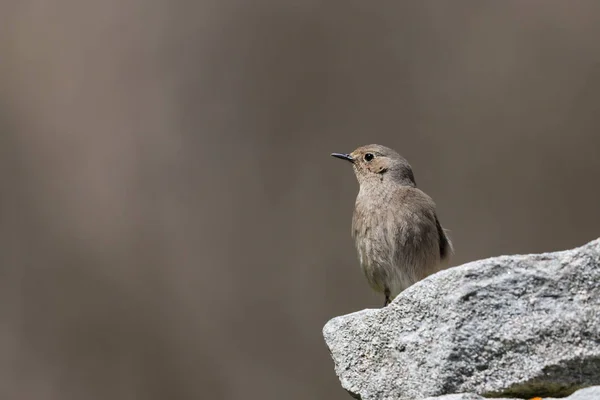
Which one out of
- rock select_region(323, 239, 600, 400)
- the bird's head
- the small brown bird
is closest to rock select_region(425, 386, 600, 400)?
rock select_region(323, 239, 600, 400)

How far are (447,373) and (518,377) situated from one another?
224 millimetres

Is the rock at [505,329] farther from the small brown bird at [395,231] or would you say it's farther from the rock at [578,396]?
the small brown bird at [395,231]

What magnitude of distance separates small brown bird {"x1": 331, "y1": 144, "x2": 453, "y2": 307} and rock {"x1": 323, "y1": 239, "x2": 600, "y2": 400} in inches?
75.5

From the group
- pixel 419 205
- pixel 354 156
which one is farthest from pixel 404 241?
pixel 354 156

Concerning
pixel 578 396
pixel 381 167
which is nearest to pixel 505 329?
pixel 578 396

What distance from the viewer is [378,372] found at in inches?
116

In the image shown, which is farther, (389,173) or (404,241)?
(389,173)

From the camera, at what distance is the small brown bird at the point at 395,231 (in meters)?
4.79

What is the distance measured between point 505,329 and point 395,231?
2234mm

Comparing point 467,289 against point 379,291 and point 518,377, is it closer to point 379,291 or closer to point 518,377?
point 518,377

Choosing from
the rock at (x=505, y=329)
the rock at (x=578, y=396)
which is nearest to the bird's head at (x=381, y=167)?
A: the rock at (x=505, y=329)

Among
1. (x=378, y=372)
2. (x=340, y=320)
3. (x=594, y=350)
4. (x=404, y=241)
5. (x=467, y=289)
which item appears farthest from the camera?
(x=404, y=241)

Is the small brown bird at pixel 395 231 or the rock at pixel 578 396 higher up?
the small brown bird at pixel 395 231

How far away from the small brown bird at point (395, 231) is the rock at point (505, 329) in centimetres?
192
